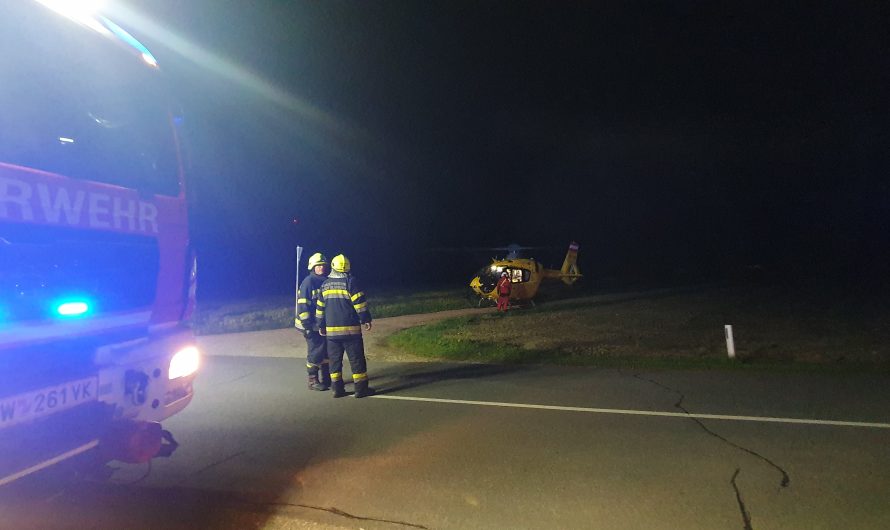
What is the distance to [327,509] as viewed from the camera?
4.47 m

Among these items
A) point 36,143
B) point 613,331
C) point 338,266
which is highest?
point 36,143

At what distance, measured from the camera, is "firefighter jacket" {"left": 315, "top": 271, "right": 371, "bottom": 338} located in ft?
25.4

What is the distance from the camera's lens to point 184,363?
4520mm

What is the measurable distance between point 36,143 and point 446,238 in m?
87.0

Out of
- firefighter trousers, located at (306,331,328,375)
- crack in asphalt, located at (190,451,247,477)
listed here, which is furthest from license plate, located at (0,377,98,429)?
firefighter trousers, located at (306,331,328,375)

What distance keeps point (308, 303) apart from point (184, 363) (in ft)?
12.2

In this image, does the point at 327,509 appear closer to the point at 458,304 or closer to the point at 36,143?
the point at 36,143

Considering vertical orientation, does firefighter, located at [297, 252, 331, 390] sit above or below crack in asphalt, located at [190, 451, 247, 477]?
above

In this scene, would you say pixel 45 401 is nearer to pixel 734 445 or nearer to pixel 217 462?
pixel 217 462

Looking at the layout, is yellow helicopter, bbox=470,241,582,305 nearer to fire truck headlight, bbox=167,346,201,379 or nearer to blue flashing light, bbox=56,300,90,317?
fire truck headlight, bbox=167,346,201,379

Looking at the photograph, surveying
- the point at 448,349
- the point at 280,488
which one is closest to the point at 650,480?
the point at 280,488

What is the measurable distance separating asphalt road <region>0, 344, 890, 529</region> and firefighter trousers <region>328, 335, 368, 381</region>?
0.35 m

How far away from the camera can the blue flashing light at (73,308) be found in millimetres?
3510

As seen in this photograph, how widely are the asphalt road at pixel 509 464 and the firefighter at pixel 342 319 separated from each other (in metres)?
0.35
